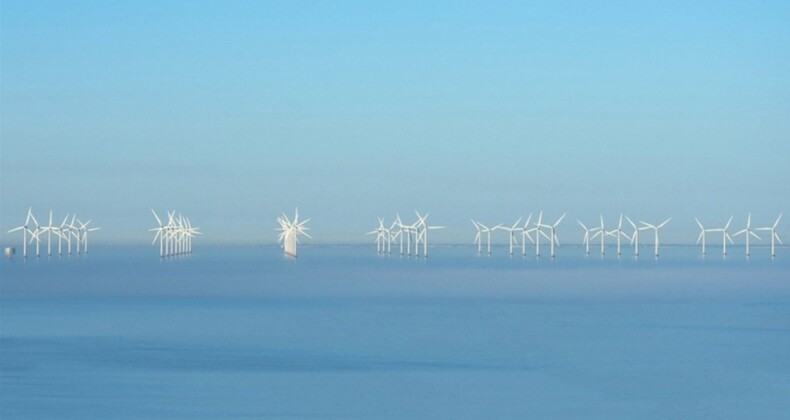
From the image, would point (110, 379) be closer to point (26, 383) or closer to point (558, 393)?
point (26, 383)

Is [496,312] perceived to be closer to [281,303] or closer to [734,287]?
[281,303]

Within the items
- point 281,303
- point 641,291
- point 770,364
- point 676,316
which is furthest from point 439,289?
point 770,364

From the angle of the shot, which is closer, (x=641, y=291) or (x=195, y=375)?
(x=195, y=375)

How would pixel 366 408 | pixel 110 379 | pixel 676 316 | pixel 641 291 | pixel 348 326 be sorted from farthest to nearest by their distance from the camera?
pixel 641 291, pixel 676 316, pixel 348 326, pixel 110 379, pixel 366 408

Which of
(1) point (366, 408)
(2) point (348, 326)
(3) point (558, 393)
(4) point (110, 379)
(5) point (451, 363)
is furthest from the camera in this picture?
(2) point (348, 326)

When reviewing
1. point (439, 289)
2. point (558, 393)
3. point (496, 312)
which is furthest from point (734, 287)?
point (558, 393)

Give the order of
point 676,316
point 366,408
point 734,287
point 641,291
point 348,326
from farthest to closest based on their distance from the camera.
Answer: point 734,287
point 641,291
point 676,316
point 348,326
point 366,408
